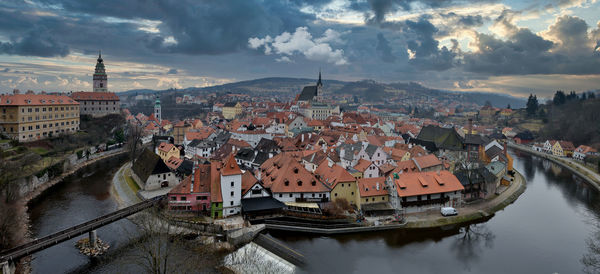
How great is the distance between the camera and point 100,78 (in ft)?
308

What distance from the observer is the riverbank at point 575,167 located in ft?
172

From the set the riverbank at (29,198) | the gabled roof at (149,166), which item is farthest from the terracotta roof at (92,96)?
the gabled roof at (149,166)

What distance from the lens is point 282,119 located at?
281ft

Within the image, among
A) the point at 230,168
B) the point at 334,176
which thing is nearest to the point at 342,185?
the point at 334,176

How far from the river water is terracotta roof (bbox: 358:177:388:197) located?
189 inches

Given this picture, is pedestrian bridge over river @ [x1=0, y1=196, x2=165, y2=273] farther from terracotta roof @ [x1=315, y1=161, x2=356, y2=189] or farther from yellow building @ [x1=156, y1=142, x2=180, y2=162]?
yellow building @ [x1=156, y1=142, x2=180, y2=162]

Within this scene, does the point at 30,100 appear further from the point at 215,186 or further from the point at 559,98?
the point at 559,98

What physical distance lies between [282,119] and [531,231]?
200ft

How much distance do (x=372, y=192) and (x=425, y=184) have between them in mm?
5317

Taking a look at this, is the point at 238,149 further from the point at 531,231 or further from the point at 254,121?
the point at 531,231

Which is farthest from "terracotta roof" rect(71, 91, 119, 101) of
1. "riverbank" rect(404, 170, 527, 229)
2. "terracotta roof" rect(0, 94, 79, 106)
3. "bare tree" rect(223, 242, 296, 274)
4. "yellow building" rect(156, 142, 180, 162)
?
"riverbank" rect(404, 170, 527, 229)

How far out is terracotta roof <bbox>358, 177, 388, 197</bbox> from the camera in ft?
110

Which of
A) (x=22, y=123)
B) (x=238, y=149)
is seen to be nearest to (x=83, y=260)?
(x=238, y=149)

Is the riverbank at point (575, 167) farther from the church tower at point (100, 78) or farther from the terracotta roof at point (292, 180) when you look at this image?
the church tower at point (100, 78)
